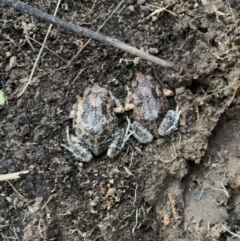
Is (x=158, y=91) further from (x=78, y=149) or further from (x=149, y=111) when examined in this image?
(x=78, y=149)

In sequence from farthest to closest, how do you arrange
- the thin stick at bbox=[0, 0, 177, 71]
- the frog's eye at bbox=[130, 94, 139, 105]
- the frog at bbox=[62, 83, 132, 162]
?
the frog's eye at bbox=[130, 94, 139, 105]
the frog at bbox=[62, 83, 132, 162]
the thin stick at bbox=[0, 0, 177, 71]

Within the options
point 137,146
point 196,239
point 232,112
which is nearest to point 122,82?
point 137,146

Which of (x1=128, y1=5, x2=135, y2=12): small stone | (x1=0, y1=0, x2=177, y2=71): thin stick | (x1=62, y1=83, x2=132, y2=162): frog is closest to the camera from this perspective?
(x1=0, y1=0, x2=177, y2=71): thin stick

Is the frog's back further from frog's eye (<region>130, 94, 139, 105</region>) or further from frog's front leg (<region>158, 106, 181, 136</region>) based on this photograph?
frog's front leg (<region>158, 106, 181, 136</region>)

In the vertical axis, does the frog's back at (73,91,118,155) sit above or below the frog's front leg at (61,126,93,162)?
above

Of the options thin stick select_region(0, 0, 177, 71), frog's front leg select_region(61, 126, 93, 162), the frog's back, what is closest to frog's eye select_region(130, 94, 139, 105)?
the frog's back

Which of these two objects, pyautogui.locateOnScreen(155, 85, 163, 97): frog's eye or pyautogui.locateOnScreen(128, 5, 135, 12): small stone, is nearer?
pyautogui.locateOnScreen(155, 85, 163, 97): frog's eye

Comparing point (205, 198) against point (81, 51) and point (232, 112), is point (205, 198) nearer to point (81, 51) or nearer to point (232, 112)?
point (232, 112)

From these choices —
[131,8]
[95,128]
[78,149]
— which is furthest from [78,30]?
[78,149]

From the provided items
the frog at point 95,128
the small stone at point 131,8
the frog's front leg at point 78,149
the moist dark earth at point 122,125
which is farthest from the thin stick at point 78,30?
the frog's front leg at point 78,149
